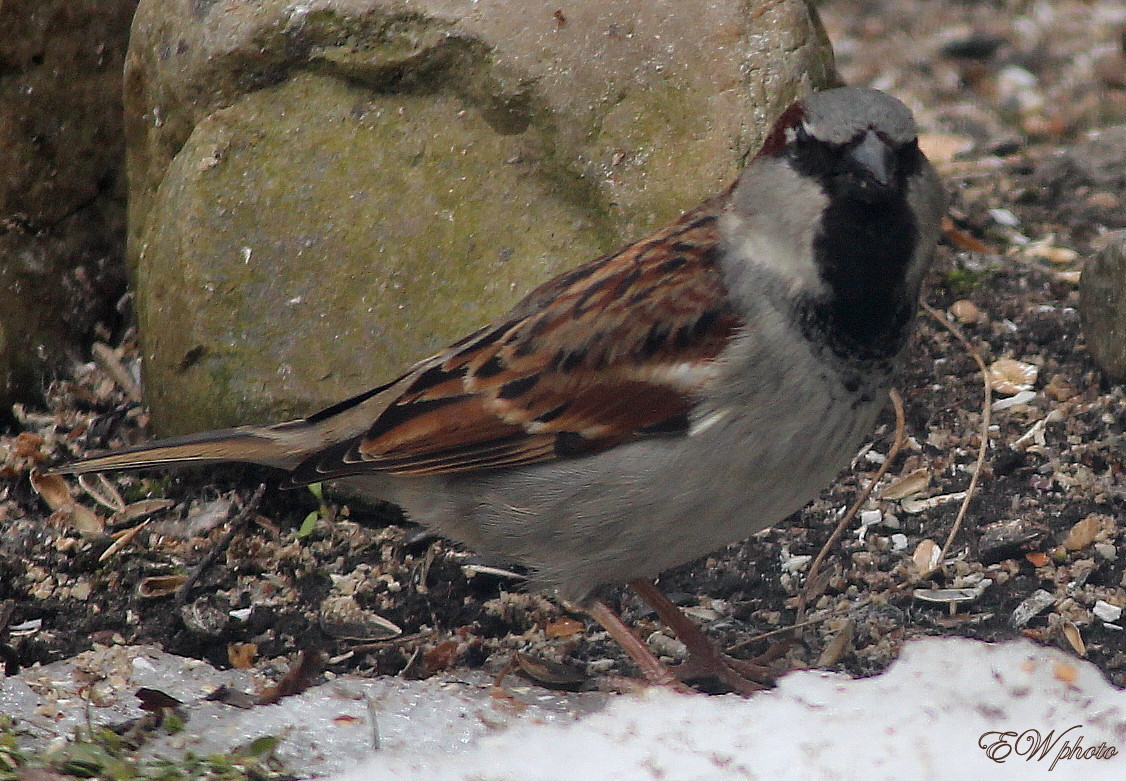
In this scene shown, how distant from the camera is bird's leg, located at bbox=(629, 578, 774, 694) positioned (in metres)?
3.48

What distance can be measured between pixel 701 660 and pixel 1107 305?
5.28 ft

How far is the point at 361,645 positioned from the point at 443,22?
1.74 m

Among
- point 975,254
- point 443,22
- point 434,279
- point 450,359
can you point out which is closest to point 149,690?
point 450,359

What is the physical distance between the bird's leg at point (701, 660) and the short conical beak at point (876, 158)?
1.18 metres

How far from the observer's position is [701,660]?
3557mm

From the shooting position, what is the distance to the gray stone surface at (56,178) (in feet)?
14.5

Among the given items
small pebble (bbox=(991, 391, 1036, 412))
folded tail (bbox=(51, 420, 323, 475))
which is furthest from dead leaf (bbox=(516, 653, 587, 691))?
small pebble (bbox=(991, 391, 1036, 412))

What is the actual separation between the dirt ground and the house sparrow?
1.04ft

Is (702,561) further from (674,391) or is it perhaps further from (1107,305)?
(1107,305)

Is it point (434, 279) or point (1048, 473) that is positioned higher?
point (434, 279)

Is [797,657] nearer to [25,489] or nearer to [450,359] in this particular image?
[450,359]

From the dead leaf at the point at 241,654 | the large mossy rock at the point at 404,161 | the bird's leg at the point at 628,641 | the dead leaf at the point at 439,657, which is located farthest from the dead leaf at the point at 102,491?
the bird's leg at the point at 628,641

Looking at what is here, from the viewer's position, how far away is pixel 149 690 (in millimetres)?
3297

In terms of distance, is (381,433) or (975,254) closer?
(381,433)
